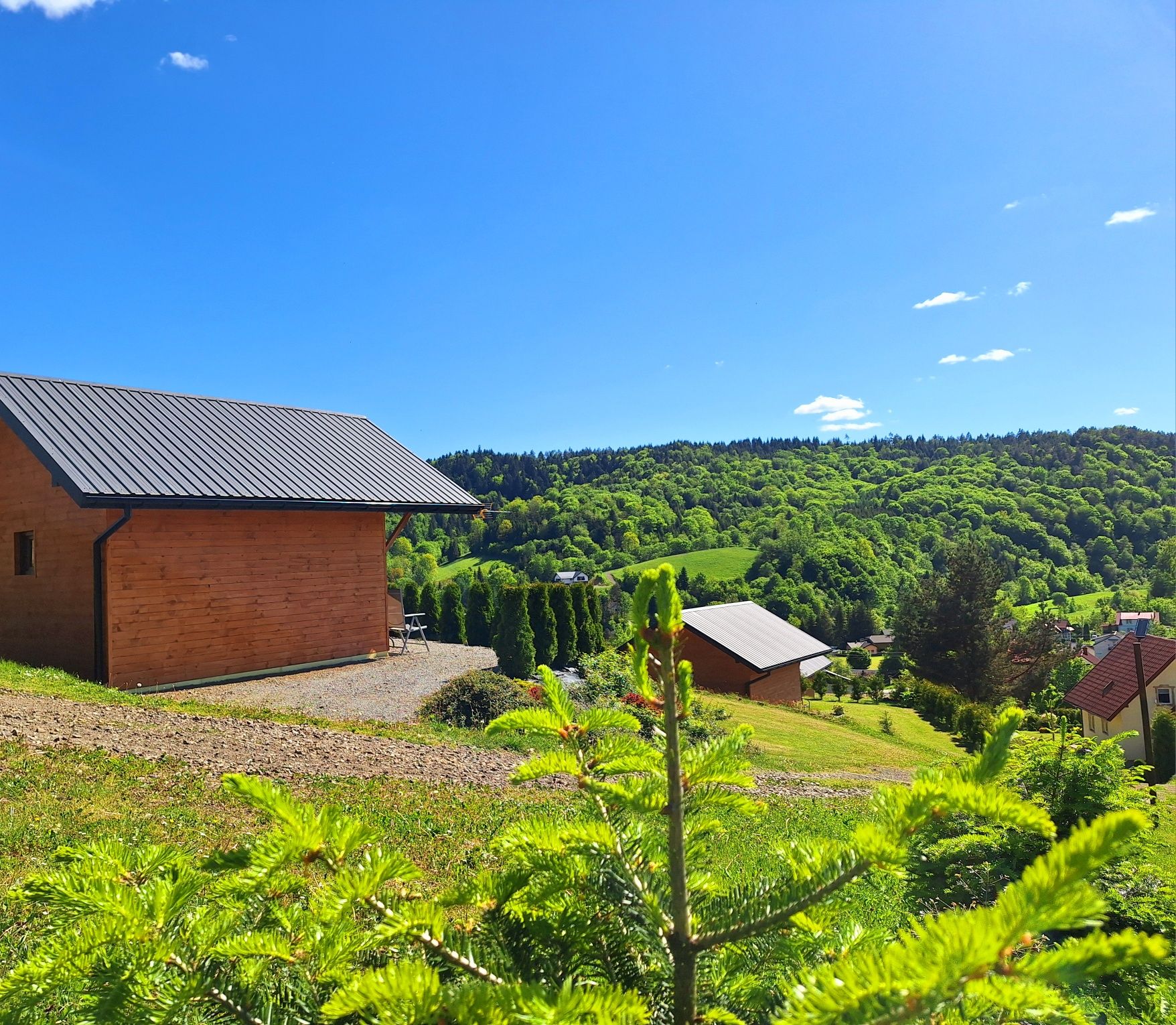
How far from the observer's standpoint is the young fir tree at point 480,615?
2669cm

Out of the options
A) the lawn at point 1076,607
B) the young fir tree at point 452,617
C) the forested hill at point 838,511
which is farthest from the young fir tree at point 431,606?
the lawn at point 1076,607

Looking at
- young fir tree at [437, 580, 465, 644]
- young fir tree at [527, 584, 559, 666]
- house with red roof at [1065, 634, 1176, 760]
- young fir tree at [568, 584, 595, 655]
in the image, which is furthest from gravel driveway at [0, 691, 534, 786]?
house with red roof at [1065, 634, 1176, 760]

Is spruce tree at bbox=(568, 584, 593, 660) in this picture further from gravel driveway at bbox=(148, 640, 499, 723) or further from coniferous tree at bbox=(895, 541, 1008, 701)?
coniferous tree at bbox=(895, 541, 1008, 701)

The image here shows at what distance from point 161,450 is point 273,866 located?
1629 centimetres

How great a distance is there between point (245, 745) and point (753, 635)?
24.9 meters

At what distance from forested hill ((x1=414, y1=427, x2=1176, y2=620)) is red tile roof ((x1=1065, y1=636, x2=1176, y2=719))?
153 feet

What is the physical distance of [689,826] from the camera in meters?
1.49

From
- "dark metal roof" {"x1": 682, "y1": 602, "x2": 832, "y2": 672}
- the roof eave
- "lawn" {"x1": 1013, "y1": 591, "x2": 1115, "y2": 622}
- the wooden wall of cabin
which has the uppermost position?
the roof eave

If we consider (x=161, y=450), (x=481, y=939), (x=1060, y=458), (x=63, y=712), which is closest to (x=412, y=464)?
(x=161, y=450)

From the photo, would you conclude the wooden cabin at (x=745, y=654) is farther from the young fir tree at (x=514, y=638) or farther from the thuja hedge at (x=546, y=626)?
the young fir tree at (x=514, y=638)

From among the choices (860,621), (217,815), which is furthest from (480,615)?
(860,621)

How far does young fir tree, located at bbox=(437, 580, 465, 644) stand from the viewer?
27.4m

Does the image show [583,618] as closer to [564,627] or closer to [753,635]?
[564,627]

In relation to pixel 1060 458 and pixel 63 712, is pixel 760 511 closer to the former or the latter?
pixel 1060 458
